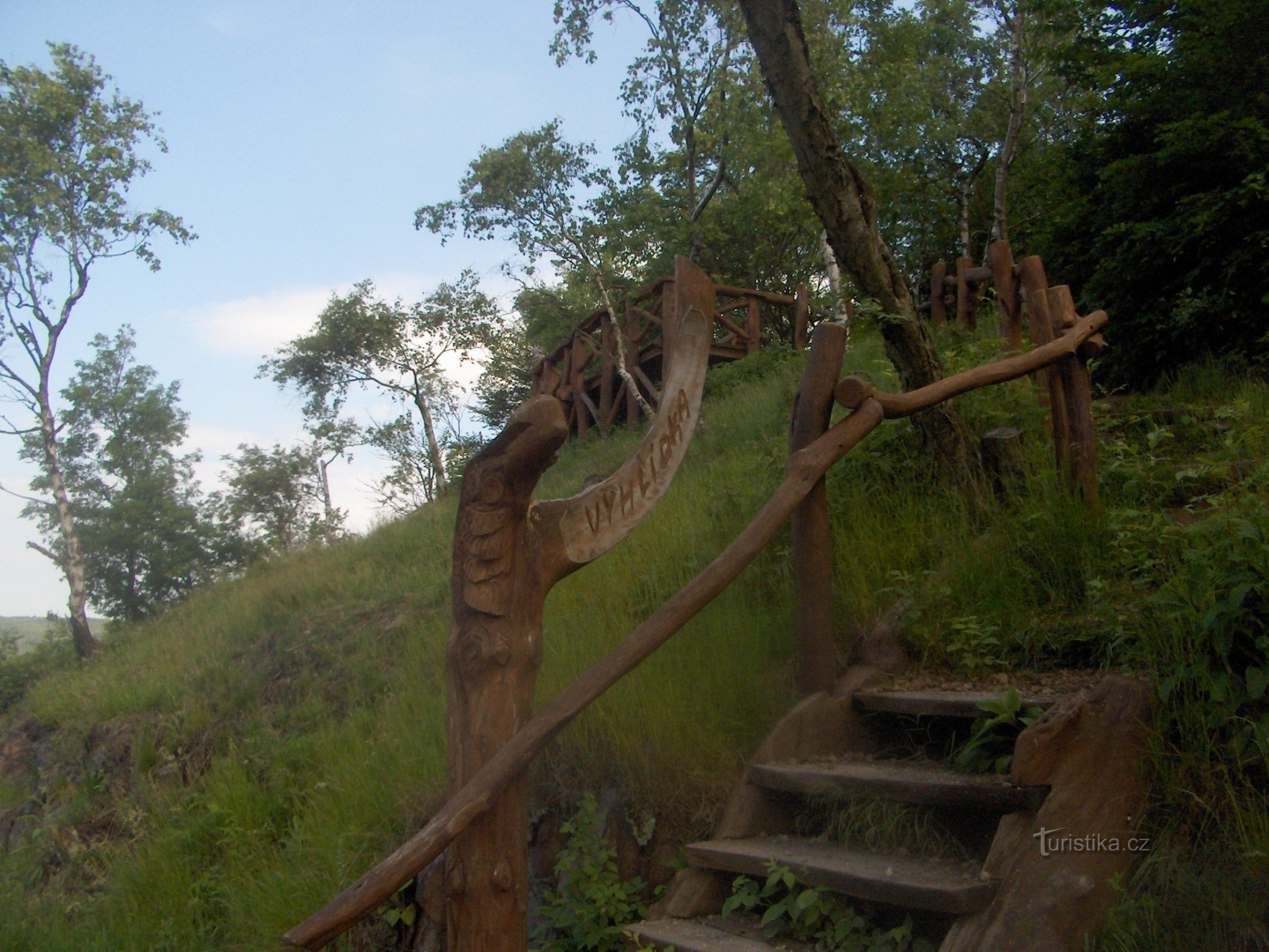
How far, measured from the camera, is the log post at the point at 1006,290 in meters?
7.34

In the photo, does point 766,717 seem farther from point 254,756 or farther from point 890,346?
point 254,756

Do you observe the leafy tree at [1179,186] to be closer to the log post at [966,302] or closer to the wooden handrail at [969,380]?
the log post at [966,302]

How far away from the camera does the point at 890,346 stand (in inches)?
213

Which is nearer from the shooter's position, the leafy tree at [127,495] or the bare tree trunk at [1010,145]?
the bare tree trunk at [1010,145]

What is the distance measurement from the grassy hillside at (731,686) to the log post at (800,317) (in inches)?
211

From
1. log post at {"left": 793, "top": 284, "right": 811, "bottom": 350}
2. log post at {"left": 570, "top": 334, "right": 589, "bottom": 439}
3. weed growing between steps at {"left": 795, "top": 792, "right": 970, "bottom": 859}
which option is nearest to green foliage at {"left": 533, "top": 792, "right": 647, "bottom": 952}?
weed growing between steps at {"left": 795, "top": 792, "right": 970, "bottom": 859}

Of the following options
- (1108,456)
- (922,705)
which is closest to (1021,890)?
(922,705)

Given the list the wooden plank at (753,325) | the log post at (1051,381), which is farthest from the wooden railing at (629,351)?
the log post at (1051,381)

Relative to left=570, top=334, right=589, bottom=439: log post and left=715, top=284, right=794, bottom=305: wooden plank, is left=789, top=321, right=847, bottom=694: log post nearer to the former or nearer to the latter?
left=715, top=284, right=794, bottom=305: wooden plank

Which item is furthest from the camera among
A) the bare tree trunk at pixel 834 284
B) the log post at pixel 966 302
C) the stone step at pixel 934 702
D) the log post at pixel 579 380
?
the log post at pixel 579 380

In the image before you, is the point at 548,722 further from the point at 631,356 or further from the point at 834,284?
the point at 834,284

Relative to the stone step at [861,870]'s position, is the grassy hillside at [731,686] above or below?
above

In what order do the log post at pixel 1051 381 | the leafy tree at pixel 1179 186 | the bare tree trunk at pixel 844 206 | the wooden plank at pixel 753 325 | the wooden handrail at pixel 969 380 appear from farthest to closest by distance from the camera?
the wooden plank at pixel 753 325
the leafy tree at pixel 1179 186
the bare tree trunk at pixel 844 206
the log post at pixel 1051 381
the wooden handrail at pixel 969 380

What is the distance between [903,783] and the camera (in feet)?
10.4
